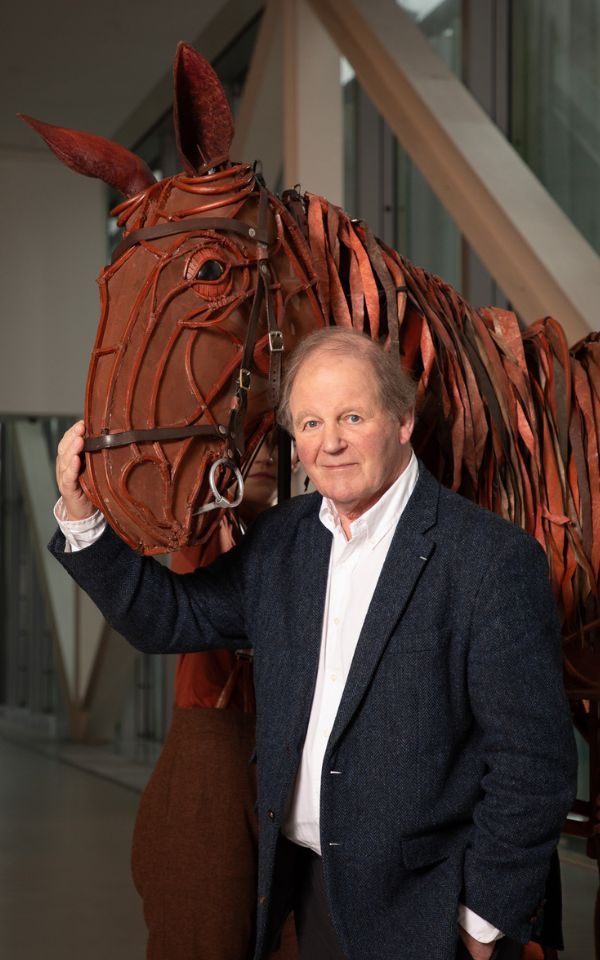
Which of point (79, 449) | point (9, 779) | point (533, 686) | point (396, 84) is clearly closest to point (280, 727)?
point (533, 686)

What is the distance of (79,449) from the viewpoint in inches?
75.3

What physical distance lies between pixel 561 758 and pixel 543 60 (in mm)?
4684

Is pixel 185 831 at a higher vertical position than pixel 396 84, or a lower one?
lower

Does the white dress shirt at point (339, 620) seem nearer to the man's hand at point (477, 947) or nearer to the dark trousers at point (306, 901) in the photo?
the dark trousers at point (306, 901)

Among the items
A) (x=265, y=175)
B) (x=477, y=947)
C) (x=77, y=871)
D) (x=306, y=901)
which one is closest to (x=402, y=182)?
(x=265, y=175)

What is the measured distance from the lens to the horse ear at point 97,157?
206 cm

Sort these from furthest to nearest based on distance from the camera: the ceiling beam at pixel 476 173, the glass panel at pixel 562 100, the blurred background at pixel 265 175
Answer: the glass panel at pixel 562 100 < the blurred background at pixel 265 175 < the ceiling beam at pixel 476 173

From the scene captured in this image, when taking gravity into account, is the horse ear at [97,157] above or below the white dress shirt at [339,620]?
above

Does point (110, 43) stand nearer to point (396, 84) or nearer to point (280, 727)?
point (396, 84)

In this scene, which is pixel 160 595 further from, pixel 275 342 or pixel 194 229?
pixel 194 229

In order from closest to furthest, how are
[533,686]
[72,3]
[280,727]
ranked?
[533,686] → [280,727] → [72,3]

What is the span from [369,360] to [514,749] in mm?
624

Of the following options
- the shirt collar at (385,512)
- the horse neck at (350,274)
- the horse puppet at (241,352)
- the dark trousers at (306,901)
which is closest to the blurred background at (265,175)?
the horse puppet at (241,352)

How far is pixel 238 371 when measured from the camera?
1985mm
